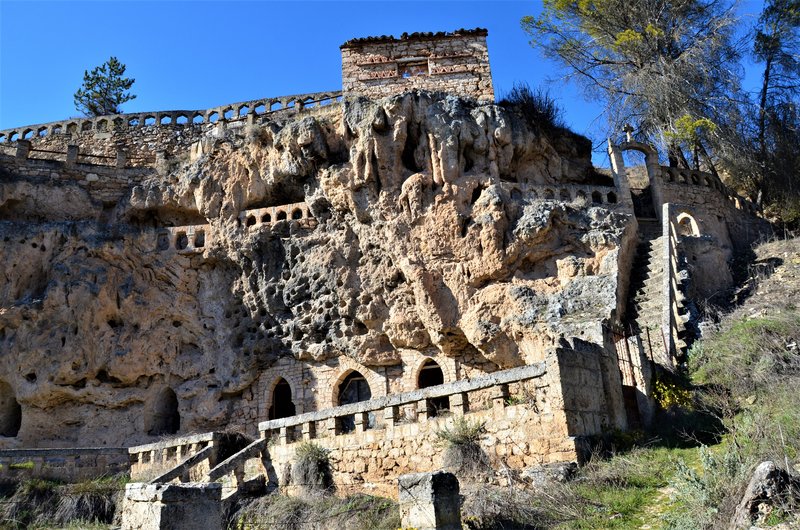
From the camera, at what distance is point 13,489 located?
44.0 ft

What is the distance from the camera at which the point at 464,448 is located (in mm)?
9992

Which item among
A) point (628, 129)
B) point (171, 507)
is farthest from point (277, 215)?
point (171, 507)

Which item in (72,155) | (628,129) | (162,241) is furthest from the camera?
(628,129)

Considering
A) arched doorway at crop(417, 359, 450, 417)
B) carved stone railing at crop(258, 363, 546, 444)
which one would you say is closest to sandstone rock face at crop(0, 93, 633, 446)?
arched doorway at crop(417, 359, 450, 417)

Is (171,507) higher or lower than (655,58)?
lower

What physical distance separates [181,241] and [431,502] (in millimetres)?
14770

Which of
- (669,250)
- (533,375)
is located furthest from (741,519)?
(669,250)

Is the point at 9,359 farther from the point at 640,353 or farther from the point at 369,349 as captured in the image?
the point at 640,353

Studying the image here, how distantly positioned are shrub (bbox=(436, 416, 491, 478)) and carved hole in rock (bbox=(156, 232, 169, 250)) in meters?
12.6

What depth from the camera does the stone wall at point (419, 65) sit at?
20.2 metres

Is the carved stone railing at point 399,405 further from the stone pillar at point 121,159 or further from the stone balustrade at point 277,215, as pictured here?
the stone pillar at point 121,159

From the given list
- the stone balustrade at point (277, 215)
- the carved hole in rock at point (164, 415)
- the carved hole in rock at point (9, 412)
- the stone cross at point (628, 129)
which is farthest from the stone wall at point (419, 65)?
the carved hole in rock at point (9, 412)

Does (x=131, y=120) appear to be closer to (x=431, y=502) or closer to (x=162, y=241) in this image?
(x=162, y=241)

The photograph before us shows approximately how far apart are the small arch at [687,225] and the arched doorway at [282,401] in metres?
11.7
